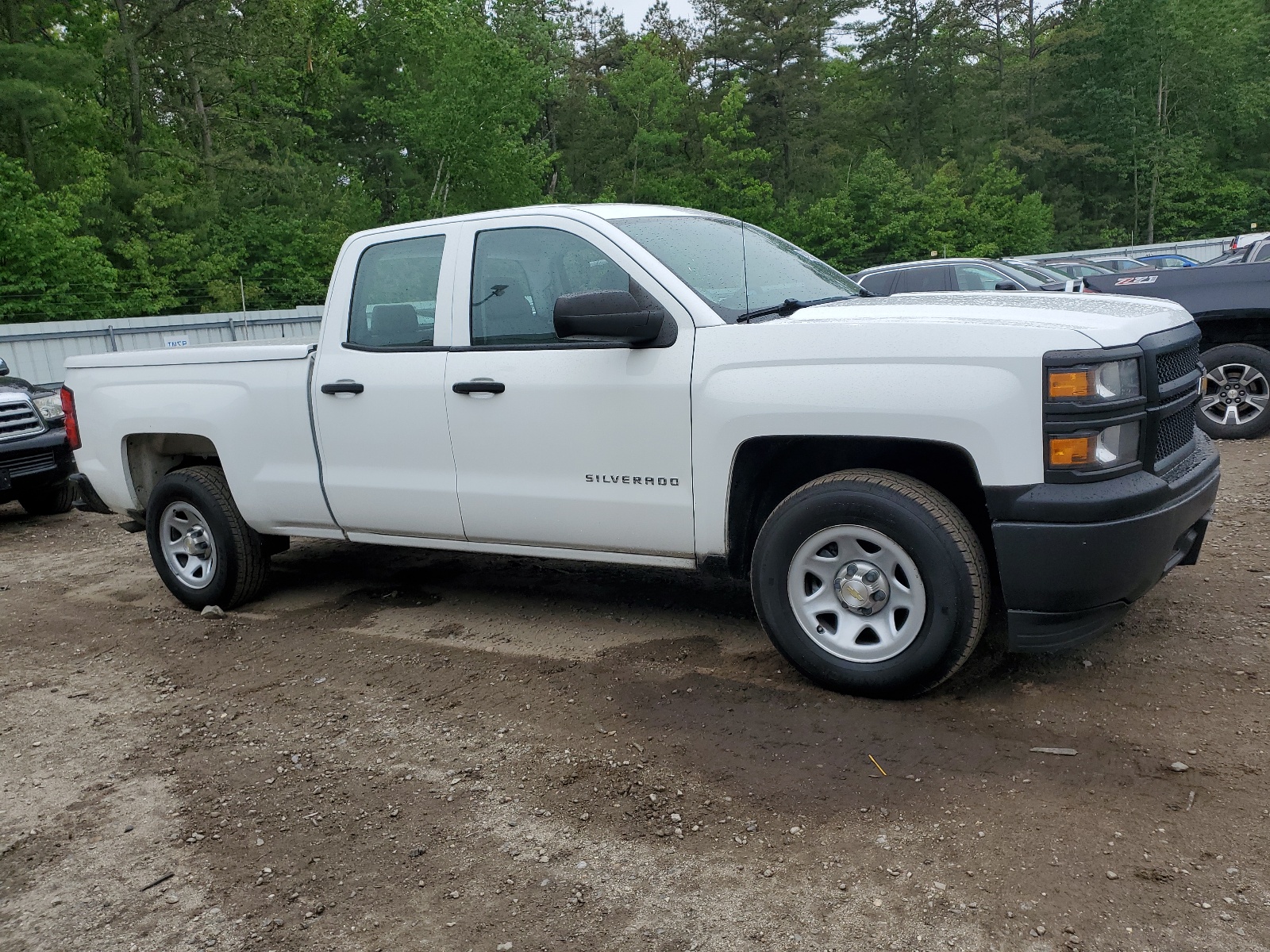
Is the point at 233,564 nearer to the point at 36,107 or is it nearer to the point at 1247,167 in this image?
the point at 36,107

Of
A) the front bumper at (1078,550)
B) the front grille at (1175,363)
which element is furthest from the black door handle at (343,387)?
the front grille at (1175,363)

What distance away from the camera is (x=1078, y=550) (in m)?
3.49

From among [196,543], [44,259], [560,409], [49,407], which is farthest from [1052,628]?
[44,259]

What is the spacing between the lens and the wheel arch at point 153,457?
603cm

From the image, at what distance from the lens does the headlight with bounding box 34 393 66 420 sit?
30.5 feet

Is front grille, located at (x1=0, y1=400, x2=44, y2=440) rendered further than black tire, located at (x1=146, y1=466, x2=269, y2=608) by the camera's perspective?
Yes

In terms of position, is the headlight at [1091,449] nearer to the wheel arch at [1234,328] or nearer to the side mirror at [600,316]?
the side mirror at [600,316]

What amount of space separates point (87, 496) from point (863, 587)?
15.9 ft

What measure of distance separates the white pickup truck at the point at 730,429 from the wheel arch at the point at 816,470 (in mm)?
12

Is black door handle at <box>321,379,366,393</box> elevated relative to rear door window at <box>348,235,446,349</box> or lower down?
lower down

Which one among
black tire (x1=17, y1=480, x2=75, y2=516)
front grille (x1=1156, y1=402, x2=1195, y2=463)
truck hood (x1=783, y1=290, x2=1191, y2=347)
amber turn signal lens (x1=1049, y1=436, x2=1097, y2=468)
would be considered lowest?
black tire (x1=17, y1=480, x2=75, y2=516)

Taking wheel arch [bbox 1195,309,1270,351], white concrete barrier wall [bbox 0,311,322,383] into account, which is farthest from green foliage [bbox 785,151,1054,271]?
wheel arch [bbox 1195,309,1270,351]

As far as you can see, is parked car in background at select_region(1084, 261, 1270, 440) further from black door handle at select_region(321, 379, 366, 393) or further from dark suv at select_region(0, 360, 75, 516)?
dark suv at select_region(0, 360, 75, 516)

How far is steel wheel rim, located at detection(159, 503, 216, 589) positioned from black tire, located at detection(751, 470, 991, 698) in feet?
11.3
